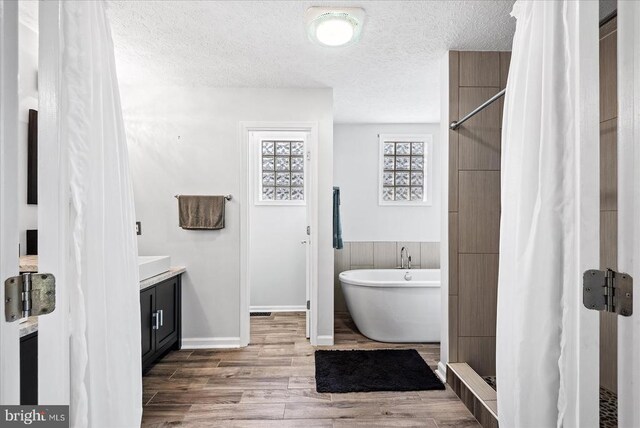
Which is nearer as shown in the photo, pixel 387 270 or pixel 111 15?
pixel 111 15

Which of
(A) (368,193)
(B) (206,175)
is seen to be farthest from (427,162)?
(B) (206,175)

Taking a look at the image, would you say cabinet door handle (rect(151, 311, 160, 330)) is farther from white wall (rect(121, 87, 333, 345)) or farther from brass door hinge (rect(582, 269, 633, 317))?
brass door hinge (rect(582, 269, 633, 317))

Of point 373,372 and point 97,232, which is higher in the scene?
point 97,232

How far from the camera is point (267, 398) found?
7.55 ft

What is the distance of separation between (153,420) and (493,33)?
10.6 feet

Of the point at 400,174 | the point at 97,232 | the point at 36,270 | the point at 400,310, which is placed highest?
the point at 400,174

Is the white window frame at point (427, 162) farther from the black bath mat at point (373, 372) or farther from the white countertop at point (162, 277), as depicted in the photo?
the white countertop at point (162, 277)

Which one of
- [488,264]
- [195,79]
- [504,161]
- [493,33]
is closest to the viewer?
[504,161]

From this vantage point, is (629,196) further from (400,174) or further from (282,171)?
(282,171)

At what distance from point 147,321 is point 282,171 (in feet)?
8.04

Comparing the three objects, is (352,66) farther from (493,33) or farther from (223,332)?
(223,332)

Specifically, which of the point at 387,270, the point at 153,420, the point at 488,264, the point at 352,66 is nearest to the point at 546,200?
the point at 488,264

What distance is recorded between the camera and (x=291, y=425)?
2.00 m

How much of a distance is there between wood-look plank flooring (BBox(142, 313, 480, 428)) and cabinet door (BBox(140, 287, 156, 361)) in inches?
9.0
